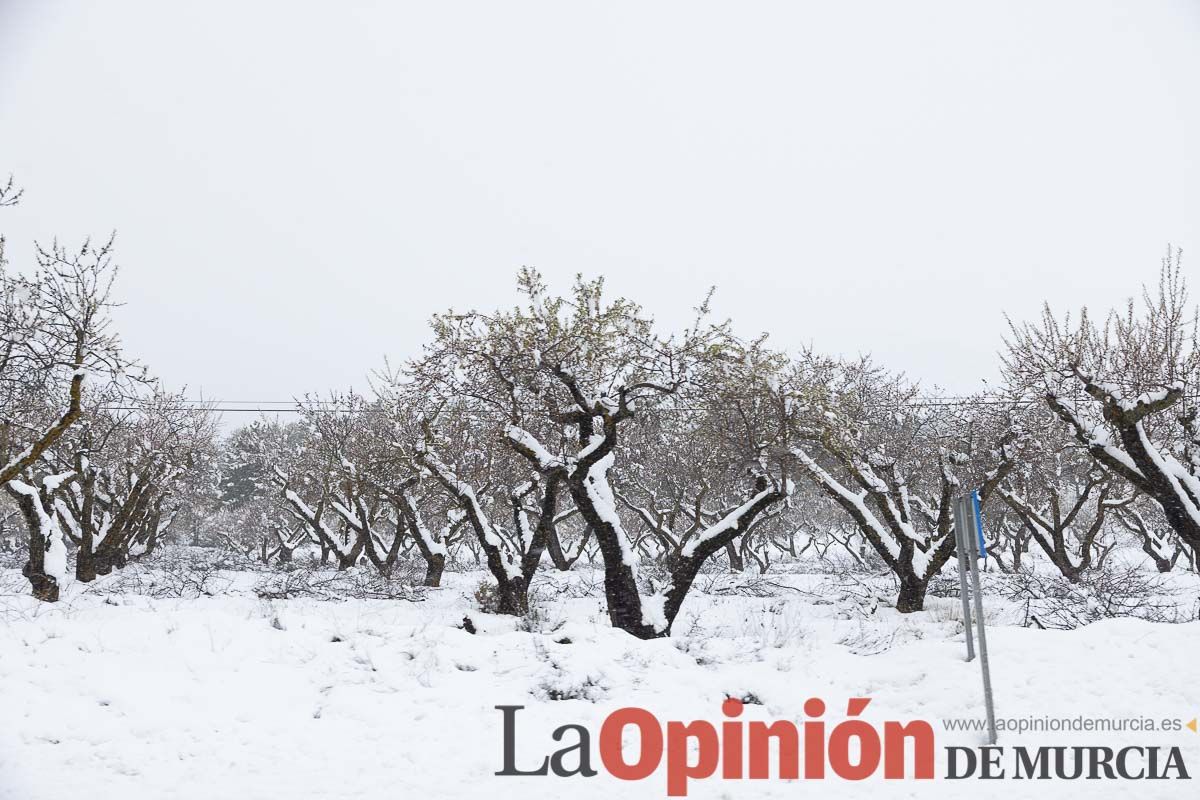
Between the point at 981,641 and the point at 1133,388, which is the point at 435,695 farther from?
the point at 1133,388

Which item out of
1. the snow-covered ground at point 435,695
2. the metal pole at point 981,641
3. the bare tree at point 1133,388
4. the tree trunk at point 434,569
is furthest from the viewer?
the tree trunk at point 434,569

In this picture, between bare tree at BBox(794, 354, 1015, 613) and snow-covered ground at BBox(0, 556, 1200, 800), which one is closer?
snow-covered ground at BBox(0, 556, 1200, 800)

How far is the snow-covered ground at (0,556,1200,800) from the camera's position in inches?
233

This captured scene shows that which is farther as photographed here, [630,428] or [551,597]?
[630,428]

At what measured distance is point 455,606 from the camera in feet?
52.4

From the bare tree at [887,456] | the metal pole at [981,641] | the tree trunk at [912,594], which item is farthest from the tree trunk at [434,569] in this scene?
the metal pole at [981,641]

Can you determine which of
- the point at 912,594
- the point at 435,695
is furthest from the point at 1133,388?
the point at 435,695

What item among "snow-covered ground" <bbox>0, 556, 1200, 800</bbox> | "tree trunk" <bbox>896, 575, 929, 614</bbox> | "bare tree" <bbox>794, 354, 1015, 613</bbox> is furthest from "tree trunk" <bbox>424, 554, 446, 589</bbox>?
"tree trunk" <bbox>896, 575, 929, 614</bbox>

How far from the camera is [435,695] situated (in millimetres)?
7535

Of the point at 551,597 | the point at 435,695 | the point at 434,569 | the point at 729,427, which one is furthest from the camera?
the point at 434,569

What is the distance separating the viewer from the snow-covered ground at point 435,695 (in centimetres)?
591

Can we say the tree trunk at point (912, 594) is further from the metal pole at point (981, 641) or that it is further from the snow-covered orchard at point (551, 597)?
the metal pole at point (981, 641)

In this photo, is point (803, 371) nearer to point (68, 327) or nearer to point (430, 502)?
point (430, 502)

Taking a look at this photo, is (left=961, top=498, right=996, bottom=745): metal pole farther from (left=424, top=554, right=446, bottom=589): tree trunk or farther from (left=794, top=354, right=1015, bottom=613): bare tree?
(left=424, top=554, right=446, bottom=589): tree trunk
